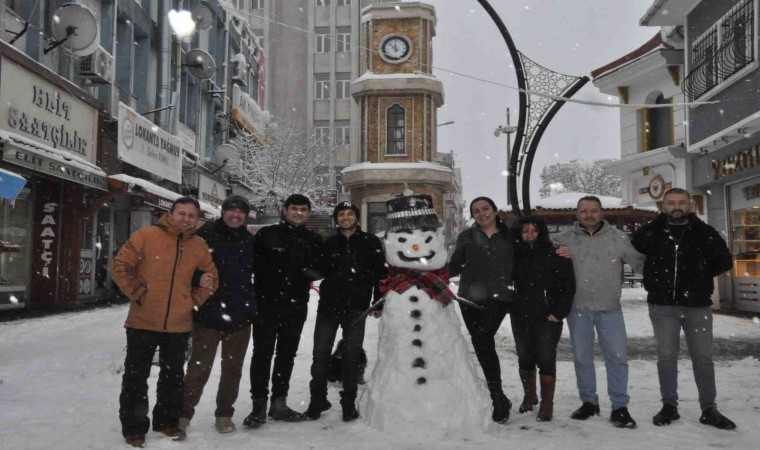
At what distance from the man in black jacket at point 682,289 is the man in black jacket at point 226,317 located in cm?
311

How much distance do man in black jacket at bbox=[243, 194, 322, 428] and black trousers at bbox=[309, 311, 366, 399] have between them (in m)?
0.18

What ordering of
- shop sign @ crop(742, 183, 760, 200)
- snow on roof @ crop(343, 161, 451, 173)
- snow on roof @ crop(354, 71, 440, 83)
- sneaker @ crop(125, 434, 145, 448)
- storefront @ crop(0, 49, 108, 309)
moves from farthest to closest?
snow on roof @ crop(354, 71, 440, 83)
snow on roof @ crop(343, 161, 451, 173)
shop sign @ crop(742, 183, 760, 200)
storefront @ crop(0, 49, 108, 309)
sneaker @ crop(125, 434, 145, 448)

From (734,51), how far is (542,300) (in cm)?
850

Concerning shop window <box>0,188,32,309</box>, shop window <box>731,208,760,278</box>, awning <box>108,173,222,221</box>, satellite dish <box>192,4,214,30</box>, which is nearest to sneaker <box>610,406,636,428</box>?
shop window <box>731,208,760,278</box>

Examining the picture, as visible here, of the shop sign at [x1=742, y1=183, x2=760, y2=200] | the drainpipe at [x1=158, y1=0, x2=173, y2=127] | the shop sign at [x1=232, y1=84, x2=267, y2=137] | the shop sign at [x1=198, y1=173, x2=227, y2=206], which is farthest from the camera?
the shop sign at [x1=232, y1=84, x2=267, y2=137]

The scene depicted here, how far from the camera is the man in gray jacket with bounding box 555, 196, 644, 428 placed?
4.66 m

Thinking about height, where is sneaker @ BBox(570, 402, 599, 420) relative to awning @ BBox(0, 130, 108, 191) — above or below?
below

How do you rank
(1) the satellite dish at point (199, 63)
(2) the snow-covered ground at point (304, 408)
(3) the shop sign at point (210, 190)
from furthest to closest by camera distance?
(3) the shop sign at point (210, 190) → (1) the satellite dish at point (199, 63) → (2) the snow-covered ground at point (304, 408)

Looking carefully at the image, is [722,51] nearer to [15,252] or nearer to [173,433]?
[173,433]

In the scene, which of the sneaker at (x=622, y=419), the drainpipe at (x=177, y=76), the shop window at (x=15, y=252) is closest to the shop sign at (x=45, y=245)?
the shop window at (x=15, y=252)

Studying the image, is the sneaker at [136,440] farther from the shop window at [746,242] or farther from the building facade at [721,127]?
the shop window at [746,242]

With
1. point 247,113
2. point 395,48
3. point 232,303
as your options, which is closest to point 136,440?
point 232,303

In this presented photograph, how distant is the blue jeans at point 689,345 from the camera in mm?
4516

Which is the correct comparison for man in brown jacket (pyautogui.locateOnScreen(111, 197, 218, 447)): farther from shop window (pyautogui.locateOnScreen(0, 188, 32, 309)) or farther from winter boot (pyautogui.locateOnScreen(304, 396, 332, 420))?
shop window (pyautogui.locateOnScreen(0, 188, 32, 309))
